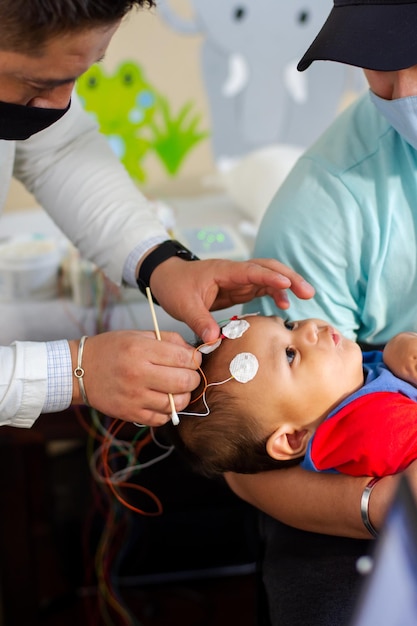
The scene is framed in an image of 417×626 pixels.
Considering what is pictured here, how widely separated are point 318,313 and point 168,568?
132 cm

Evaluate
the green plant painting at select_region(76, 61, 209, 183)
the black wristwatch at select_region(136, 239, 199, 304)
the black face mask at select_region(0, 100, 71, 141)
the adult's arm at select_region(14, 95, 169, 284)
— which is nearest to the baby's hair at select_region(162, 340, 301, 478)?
the black wristwatch at select_region(136, 239, 199, 304)

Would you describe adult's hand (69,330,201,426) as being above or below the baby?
above

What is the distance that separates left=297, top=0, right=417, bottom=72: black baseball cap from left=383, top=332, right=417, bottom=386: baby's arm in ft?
1.53

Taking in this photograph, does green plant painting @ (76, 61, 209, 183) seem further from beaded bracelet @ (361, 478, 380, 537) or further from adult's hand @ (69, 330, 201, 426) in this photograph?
beaded bracelet @ (361, 478, 380, 537)

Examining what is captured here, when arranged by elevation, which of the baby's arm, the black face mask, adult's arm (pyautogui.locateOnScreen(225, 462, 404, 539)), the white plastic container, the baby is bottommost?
the white plastic container

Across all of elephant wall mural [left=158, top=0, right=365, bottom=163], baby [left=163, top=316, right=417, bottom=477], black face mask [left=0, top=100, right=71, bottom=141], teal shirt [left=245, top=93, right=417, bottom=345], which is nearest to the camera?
black face mask [left=0, top=100, right=71, bottom=141]

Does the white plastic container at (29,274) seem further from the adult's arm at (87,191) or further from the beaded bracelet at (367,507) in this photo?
the beaded bracelet at (367,507)

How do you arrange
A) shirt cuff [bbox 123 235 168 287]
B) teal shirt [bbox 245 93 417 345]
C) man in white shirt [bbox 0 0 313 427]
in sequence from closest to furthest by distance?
man in white shirt [bbox 0 0 313 427] < teal shirt [bbox 245 93 417 345] < shirt cuff [bbox 123 235 168 287]

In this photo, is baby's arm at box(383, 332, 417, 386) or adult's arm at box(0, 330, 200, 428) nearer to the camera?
adult's arm at box(0, 330, 200, 428)

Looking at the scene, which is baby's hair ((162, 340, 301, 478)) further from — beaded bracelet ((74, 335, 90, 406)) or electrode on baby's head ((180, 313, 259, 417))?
beaded bracelet ((74, 335, 90, 406))

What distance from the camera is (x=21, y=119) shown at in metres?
1.25

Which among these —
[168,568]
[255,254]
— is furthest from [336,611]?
[168,568]

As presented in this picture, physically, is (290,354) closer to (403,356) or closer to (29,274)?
(403,356)

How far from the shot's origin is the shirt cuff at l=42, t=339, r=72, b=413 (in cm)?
126
